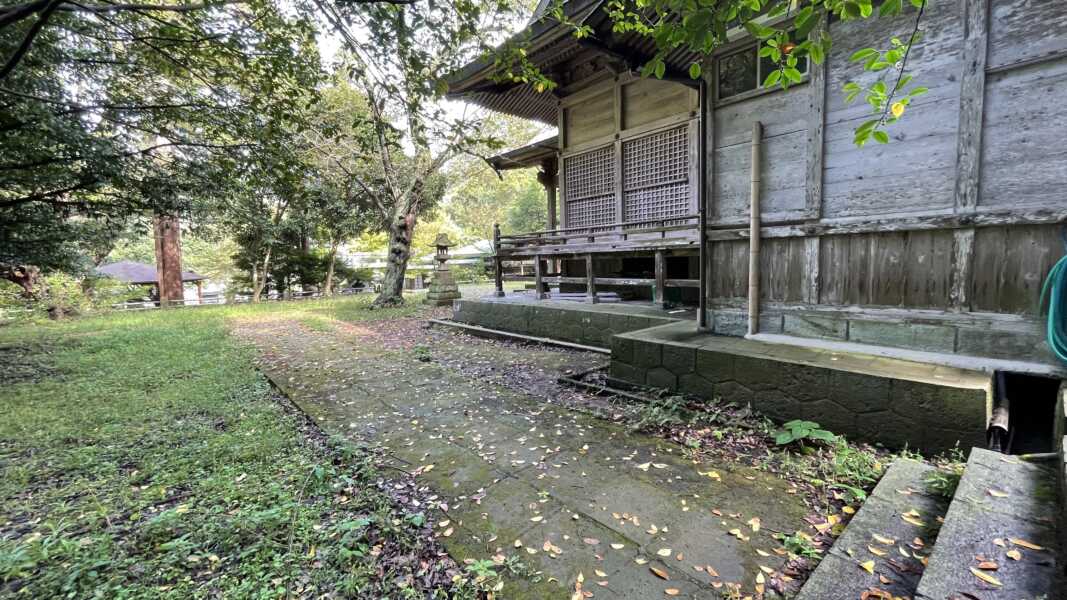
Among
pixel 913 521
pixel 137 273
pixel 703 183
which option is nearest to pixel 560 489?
pixel 913 521

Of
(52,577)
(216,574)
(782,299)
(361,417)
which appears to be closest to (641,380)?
(782,299)

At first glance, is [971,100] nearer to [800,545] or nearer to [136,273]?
[800,545]

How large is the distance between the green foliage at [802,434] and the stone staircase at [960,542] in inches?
28.1

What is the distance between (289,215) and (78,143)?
51.4ft

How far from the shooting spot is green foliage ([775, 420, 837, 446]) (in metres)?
3.33

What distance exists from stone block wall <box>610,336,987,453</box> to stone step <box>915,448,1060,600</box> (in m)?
0.50

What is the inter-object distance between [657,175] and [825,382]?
5.57m

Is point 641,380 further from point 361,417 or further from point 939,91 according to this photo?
point 939,91

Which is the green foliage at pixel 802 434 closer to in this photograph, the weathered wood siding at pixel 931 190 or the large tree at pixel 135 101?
the weathered wood siding at pixel 931 190

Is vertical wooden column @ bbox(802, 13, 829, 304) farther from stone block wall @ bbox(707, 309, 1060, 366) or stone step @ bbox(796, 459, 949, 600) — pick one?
stone step @ bbox(796, 459, 949, 600)

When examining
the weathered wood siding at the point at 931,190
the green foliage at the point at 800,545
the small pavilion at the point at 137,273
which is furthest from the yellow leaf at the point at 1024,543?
the small pavilion at the point at 137,273

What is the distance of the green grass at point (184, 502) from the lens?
2.09m

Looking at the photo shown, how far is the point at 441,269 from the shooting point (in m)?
15.0

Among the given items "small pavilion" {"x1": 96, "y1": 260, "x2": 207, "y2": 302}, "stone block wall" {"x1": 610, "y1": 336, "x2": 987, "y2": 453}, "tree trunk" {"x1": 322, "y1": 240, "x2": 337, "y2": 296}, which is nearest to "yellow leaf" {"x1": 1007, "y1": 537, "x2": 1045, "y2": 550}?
"stone block wall" {"x1": 610, "y1": 336, "x2": 987, "y2": 453}
